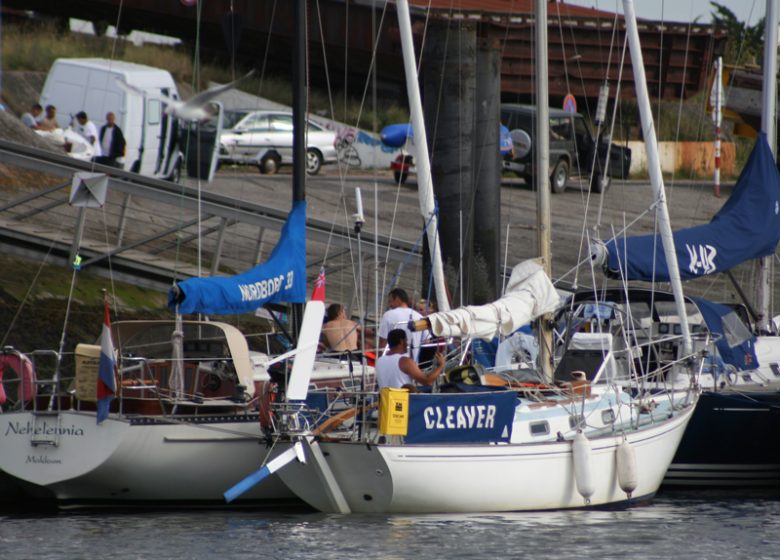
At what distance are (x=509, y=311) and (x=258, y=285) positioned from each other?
8.72ft

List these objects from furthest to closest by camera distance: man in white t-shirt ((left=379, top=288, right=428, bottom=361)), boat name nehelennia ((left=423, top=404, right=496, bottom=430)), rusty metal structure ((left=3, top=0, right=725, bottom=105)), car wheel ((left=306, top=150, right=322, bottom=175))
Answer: rusty metal structure ((left=3, top=0, right=725, bottom=105)) < car wheel ((left=306, top=150, right=322, bottom=175)) < man in white t-shirt ((left=379, top=288, right=428, bottom=361)) < boat name nehelennia ((left=423, top=404, right=496, bottom=430))

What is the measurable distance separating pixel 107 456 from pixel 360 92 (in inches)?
1134

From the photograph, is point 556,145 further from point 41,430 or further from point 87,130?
point 41,430

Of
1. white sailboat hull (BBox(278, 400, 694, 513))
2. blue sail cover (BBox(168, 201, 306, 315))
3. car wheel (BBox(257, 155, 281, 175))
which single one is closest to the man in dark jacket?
car wheel (BBox(257, 155, 281, 175))

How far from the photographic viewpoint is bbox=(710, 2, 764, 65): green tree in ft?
156

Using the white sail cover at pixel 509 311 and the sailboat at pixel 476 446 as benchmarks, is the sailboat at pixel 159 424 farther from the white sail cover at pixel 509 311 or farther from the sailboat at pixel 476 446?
the white sail cover at pixel 509 311

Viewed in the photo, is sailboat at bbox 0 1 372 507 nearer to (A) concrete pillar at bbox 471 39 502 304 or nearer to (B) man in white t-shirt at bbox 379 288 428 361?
(B) man in white t-shirt at bbox 379 288 428 361

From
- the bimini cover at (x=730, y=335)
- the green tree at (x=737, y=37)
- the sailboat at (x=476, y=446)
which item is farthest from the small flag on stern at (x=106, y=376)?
the green tree at (x=737, y=37)

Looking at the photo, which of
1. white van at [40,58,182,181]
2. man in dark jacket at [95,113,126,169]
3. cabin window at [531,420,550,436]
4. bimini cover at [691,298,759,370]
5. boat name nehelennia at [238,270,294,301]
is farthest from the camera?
white van at [40,58,182,181]

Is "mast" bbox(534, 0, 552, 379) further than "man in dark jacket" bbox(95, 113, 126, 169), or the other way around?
"man in dark jacket" bbox(95, 113, 126, 169)

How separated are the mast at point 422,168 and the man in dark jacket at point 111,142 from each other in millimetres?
12598

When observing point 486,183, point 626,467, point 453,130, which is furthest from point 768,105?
point 626,467

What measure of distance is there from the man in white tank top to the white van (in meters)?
15.3

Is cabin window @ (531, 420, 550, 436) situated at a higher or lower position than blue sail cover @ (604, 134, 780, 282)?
lower
